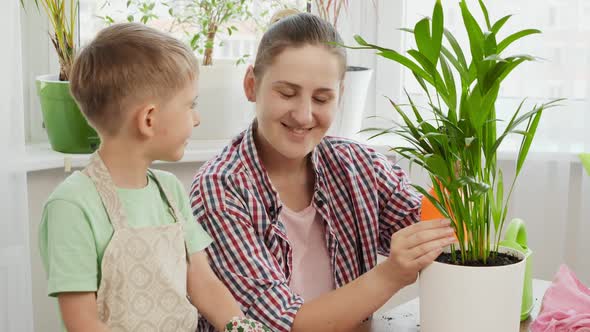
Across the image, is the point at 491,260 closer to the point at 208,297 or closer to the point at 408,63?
the point at 408,63

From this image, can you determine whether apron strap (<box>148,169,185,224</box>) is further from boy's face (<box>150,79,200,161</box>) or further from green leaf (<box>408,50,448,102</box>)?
green leaf (<box>408,50,448,102</box>)

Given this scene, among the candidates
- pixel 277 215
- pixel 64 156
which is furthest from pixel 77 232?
pixel 64 156

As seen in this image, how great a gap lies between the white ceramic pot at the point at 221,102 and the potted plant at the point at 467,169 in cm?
119

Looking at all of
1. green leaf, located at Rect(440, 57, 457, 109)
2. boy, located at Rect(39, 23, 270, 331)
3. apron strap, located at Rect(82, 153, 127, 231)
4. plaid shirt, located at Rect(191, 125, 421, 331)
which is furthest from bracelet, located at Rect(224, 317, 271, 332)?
green leaf, located at Rect(440, 57, 457, 109)

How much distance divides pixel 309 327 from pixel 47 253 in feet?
1.53

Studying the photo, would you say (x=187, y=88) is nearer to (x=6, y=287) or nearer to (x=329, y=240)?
(x=329, y=240)

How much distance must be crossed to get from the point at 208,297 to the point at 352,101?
119cm

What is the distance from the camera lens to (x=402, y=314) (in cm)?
152

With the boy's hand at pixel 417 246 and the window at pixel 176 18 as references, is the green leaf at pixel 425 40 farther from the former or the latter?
the window at pixel 176 18

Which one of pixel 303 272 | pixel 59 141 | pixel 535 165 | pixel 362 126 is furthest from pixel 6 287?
pixel 535 165

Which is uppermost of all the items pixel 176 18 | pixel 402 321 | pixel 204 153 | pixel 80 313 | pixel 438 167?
pixel 176 18

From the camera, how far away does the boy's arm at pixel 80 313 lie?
3.77ft

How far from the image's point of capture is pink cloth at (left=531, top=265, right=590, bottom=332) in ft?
4.33

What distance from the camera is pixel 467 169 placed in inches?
47.9
